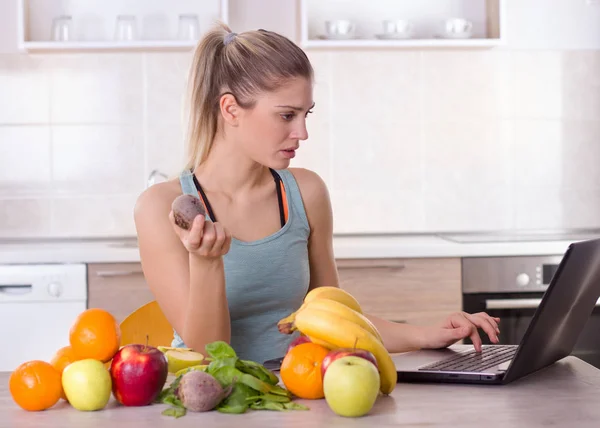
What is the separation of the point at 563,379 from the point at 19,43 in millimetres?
2429

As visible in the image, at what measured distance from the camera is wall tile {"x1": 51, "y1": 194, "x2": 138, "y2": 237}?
3.43m

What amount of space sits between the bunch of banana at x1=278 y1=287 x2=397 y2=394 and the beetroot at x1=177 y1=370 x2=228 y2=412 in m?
0.15

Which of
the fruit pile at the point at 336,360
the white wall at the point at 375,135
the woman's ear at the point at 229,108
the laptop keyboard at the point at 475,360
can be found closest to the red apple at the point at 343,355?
the fruit pile at the point at 336,360

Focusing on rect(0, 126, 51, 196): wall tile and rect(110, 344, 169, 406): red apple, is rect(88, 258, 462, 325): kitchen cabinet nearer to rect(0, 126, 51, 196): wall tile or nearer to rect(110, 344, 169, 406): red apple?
rect(0, 126, 51, 196): wall tile

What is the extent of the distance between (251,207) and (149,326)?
0.33 meters

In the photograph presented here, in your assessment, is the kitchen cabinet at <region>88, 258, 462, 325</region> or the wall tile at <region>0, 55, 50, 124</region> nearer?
the kitchen cabinet at <region>88, 258, 462, 325</region>

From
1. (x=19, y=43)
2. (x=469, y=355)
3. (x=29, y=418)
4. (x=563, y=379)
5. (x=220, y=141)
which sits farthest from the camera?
(x=19, y=43)

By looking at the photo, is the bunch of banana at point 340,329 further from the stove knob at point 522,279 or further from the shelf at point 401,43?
the shelf at point 401,43

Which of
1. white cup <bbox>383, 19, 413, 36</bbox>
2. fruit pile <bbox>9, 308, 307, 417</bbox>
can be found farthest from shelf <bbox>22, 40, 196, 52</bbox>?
fruit pile <bbox>9, 308, 307, 417</bbox>

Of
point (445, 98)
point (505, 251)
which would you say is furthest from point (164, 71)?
point (505, 251)

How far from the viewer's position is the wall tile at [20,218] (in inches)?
134

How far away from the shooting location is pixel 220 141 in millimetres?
1911

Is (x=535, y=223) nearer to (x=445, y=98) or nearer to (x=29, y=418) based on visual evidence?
(x=445, y=98)

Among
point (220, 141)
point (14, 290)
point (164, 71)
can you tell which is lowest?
point (14, 290)
